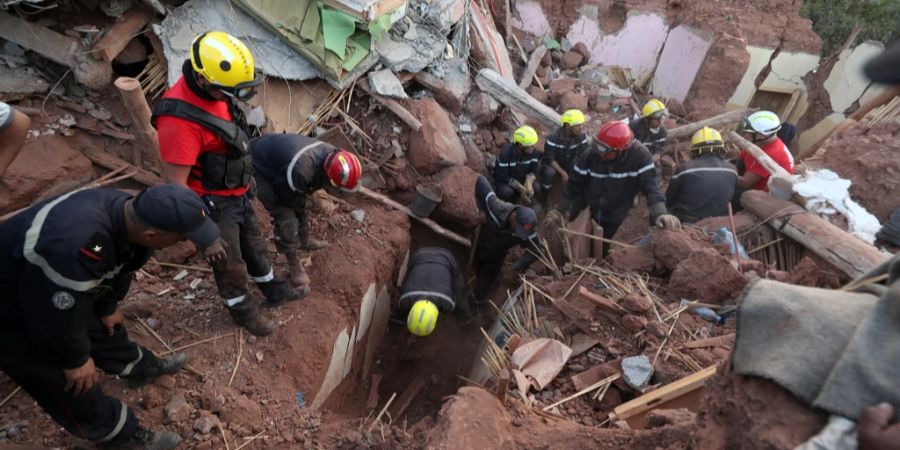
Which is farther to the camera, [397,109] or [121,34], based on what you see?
[397,109]

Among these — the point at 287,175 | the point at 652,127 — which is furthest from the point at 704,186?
the point at 287,175

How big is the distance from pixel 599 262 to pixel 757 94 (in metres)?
8.29

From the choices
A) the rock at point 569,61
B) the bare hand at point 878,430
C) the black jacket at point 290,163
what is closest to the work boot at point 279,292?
the black jacket at point 290,163

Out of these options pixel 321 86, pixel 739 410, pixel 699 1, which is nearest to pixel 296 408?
pixel 739 410

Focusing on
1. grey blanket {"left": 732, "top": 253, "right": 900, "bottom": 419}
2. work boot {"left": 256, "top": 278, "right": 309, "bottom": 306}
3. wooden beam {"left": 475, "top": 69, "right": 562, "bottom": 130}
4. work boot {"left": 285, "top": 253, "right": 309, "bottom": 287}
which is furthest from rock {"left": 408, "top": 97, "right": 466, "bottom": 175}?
grey blanket {"left": 732, "top": 253, "right": 900, "bottom": 419}

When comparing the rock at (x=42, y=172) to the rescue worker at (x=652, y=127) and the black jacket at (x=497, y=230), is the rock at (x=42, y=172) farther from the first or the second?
the rescue worker at (x=652, y=127)

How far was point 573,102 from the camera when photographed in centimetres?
929

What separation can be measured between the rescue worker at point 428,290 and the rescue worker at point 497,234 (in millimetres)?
670

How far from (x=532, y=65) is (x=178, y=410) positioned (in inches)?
344

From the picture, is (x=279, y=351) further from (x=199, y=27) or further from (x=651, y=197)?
(x=651, y=197)

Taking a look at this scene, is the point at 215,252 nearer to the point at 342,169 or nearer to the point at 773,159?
the point at 342,169

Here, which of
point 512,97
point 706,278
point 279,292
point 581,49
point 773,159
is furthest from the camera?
point 581,49

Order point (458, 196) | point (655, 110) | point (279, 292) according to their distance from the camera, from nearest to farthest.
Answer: point (279, 292) → point (458, 196) → point (655, 110)

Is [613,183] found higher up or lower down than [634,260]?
higher up
